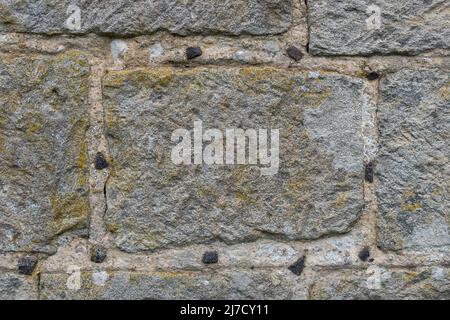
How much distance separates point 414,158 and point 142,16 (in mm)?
692

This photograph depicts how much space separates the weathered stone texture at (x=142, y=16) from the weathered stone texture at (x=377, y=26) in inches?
3.6

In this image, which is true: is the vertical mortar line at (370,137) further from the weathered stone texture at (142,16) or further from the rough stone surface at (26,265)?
the rough stone surface at (26,265)

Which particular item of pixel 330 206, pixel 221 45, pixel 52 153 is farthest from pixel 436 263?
pixel 52 153

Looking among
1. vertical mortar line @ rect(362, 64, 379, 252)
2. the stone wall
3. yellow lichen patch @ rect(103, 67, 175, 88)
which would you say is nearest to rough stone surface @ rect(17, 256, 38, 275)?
the stone wall

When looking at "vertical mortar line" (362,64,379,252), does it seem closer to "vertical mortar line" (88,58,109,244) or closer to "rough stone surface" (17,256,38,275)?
"vertical mortar line" (88,58,109,244)

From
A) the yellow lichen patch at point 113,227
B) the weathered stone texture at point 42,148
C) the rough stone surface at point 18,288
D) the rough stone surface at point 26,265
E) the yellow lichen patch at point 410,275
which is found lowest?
the rough stone surface at point 18,288

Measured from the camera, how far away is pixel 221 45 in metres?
1.36

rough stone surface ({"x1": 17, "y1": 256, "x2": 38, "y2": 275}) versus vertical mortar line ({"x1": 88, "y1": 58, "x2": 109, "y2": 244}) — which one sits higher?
vertical mortar line ({"x1": 88, "y1": 58, "x2": 109, "y2": 244})

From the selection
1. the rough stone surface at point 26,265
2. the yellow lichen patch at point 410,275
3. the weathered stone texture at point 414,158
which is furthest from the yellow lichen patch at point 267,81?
the rough stone surface at point 26,265

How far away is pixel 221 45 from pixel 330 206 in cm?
44

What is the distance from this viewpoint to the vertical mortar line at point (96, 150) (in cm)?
135

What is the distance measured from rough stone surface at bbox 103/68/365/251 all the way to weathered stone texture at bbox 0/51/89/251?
0.24ft

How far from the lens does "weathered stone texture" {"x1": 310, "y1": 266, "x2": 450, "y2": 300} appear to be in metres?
1.38

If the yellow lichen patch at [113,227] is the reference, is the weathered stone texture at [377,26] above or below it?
above
